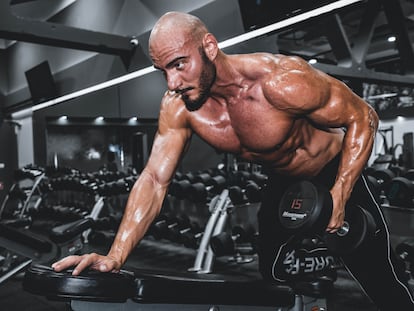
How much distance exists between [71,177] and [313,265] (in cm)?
406

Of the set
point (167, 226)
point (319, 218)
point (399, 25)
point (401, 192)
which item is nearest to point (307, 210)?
point (319, 218)

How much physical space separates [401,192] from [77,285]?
2.60 meters

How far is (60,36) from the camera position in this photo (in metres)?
4.26

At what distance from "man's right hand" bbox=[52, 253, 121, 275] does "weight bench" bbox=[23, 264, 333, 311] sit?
19 mm

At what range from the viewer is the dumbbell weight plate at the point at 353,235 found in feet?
4.12

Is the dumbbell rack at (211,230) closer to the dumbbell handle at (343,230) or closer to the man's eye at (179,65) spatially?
the dumbbell handle at (343,230)

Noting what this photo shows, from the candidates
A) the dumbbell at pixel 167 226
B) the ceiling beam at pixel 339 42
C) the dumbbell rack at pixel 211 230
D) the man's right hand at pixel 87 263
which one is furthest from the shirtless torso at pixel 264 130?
the ceiling beam at pixel 339 42

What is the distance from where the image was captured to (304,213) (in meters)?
1.14

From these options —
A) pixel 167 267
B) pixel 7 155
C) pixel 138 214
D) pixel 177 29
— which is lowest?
pixel 167 267

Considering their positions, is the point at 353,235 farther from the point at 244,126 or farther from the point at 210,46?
the point at 210,46

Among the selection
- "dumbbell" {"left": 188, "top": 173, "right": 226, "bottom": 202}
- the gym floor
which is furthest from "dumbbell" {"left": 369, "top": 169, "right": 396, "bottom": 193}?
"dumbbell" {"left": 188, "top": 173, "right": 226, "bottom": 202}

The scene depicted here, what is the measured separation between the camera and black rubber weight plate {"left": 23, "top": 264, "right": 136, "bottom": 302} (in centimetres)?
93

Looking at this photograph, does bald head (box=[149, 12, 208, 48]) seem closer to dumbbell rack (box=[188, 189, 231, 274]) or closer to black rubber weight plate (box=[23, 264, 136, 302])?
black rubber weight plate (box=[23, 264, 136, 302])

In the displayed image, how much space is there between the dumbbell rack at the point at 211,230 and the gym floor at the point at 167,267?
1.18 feet
